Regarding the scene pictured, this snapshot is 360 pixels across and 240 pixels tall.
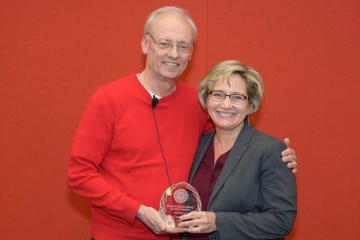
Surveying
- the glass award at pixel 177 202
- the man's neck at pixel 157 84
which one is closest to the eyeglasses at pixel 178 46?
the man's neck at pixel 157 84

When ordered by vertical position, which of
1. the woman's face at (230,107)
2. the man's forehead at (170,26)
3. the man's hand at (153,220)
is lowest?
the man's hand at (153,220)

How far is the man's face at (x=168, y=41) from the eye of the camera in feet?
7.56

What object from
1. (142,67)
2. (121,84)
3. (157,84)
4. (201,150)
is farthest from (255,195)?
(142,67)

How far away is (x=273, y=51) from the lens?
3.15 metres

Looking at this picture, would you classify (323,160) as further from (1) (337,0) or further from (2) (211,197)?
(2) (211,197)

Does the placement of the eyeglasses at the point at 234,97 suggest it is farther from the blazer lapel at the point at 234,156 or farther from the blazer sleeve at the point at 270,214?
the blazer sleeve at the point at 270,214

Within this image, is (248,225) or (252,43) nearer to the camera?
(248,225)

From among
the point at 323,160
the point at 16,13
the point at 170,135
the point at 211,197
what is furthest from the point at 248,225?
the point at 16,13

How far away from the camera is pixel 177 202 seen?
2.07m

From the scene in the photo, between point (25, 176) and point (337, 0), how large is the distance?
2.34 meters

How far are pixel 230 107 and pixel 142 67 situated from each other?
43.1 inches

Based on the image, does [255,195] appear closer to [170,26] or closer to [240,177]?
[240,177]

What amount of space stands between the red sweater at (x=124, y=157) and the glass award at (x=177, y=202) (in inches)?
5.8

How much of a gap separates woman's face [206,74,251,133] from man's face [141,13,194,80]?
23cm
